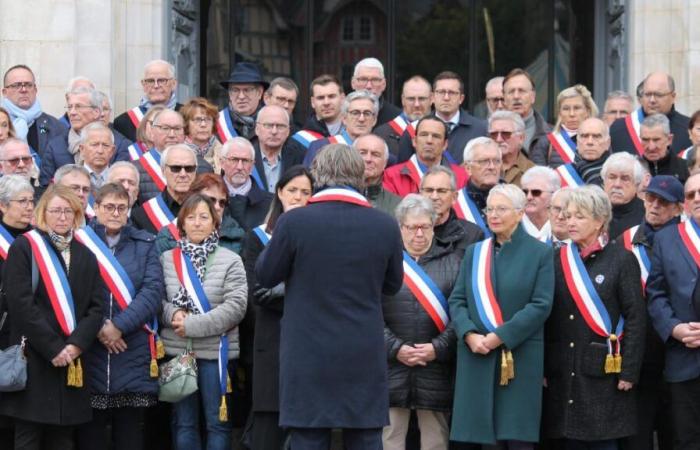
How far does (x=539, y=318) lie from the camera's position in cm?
927

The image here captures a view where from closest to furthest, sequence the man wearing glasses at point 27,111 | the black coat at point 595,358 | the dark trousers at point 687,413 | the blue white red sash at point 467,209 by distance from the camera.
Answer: the black coat at point 595,358 → the dark trousers at point 687,413 → the blue white red sash at point 467,209 → the man wearing glasses at point 27,111

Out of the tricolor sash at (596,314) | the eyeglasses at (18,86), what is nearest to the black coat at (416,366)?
the tricolor sash at (596,314)

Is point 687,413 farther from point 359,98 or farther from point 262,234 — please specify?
point 359,98

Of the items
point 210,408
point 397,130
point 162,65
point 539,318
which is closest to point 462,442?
point 539,318

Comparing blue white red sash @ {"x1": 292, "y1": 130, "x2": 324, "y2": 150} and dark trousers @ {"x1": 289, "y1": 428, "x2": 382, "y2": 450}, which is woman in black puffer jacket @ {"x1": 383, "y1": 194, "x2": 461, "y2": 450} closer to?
dark trousers @ {"x1": 289, "y1": 428, "x2": 382, "y2": 450}

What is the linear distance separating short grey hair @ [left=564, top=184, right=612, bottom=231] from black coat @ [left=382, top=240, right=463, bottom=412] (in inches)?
41.5

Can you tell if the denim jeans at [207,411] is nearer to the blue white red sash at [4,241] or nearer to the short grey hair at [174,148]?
the blue white red sash at [4,241]

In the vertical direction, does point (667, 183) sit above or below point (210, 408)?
above

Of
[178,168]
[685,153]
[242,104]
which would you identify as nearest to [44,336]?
[178,168]

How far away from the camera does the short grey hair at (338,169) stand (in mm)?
8398

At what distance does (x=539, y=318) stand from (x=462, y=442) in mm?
879

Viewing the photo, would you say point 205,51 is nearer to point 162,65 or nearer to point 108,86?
point 108,86

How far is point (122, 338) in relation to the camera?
9789mm

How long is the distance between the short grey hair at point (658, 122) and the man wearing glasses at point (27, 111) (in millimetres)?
4281
